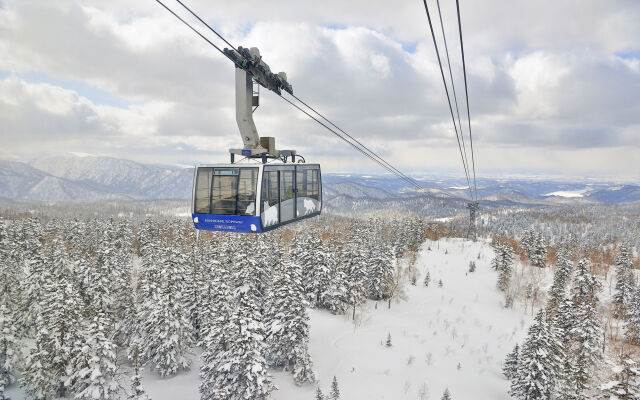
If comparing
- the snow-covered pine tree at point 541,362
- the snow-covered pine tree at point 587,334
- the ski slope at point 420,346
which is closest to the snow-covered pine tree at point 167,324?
the ski slope at point 420,346

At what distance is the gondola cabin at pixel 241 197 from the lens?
11305 mm

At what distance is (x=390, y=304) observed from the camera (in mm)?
59531

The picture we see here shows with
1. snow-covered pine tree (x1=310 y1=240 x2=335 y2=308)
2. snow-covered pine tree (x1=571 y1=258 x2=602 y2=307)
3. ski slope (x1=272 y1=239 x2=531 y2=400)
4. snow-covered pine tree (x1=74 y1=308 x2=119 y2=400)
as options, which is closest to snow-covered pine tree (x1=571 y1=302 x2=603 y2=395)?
ski slope (x1=272 y1=239 x2=531 y2=400)

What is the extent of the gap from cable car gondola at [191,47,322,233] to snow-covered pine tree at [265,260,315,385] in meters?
23.6

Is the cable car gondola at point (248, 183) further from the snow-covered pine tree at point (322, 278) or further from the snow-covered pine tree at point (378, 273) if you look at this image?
the snow-covered pine tree at point (378, 273)

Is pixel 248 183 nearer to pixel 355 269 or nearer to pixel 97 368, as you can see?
pixel 97 368

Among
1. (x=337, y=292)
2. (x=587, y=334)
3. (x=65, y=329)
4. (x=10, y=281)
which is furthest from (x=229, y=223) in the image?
(x=10, y=281)

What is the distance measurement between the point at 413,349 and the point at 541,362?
55.5 feet

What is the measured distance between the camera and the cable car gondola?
410 inches

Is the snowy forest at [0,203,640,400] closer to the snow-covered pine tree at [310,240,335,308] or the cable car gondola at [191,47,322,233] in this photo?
the snow-covered pine tree at [310,240,335,308]

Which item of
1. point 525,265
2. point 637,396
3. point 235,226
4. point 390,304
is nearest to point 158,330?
point 235,226

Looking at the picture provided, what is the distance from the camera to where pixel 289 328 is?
33781 millimetres

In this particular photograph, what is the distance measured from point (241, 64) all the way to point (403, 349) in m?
44.4

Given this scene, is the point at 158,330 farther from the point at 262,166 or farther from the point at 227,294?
the point at 262,166
